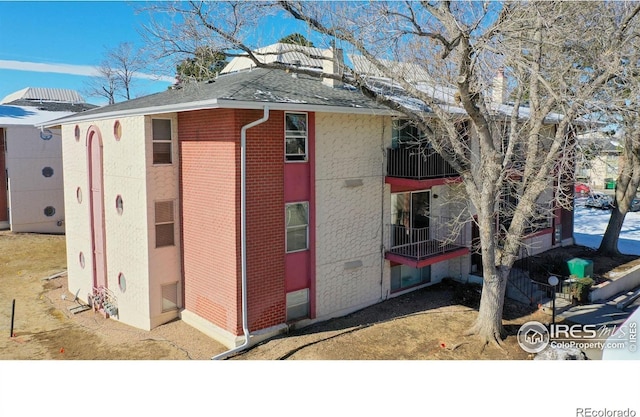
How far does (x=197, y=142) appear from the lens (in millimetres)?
11570

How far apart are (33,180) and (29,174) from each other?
34 centimetres

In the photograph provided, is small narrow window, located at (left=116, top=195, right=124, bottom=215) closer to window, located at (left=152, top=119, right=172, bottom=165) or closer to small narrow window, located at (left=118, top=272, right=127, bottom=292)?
small narrow window, located at (left=118, top=272, right=127, bottom=292)

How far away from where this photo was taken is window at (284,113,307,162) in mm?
11328

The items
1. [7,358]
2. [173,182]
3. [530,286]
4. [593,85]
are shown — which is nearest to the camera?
[593,85]

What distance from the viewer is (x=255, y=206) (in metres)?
10.8

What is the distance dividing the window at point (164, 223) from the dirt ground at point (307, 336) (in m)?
2.13

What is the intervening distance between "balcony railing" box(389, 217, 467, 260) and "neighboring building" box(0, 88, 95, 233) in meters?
18.7

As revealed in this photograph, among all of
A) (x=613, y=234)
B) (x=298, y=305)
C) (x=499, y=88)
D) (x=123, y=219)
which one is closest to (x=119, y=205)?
(x=123, y=219)

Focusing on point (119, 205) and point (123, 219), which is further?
point (119, 205)

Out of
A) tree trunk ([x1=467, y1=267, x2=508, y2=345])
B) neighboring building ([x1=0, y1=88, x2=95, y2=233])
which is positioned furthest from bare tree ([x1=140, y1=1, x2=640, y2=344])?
neighboring building ([x1=0, y1=88, x2=95, y2=233])

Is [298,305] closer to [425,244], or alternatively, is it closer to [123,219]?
[425,244]

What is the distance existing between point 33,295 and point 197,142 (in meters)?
8.86

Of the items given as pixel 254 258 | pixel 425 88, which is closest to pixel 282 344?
pixel 254 258

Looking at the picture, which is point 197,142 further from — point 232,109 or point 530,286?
point 530,286
